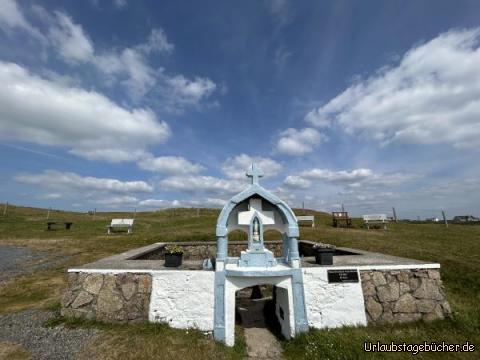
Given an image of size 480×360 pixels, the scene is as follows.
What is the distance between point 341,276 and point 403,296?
6.48 feet

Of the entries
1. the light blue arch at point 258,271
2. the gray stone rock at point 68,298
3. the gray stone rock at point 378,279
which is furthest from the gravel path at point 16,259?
the gray stone rock at point 378,279

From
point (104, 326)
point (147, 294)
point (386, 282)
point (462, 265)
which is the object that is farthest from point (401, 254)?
point (104, 326)

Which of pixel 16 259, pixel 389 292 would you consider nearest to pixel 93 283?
pixel 389 292

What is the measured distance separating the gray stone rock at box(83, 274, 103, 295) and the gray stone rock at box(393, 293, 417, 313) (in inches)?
346

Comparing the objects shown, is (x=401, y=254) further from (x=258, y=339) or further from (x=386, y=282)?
(x=258, y=339)

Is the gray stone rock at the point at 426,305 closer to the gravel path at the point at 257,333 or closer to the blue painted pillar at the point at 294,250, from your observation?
the blue painted pillar at the point at 294,250

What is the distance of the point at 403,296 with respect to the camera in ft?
23.8

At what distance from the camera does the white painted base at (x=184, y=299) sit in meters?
6.92

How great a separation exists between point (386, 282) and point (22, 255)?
20.8 metres

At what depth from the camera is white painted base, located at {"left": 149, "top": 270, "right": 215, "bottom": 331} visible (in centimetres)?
692

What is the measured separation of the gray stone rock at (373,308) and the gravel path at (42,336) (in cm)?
765

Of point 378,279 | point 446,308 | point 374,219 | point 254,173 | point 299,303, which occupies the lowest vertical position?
point 446,308

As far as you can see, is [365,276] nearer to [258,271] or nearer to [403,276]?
[403,276]

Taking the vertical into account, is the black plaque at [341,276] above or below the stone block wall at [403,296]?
above
